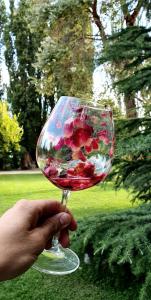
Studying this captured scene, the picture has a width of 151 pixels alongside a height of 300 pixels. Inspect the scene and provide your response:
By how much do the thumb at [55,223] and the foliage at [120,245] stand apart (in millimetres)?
1608

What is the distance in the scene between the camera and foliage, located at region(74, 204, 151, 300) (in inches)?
101

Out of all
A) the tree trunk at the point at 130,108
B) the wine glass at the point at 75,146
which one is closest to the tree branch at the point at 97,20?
the tree trunk at the point at 130,108

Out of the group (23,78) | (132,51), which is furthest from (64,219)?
(23,78)

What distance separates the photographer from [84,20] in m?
11.9

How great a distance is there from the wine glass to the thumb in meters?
0.05

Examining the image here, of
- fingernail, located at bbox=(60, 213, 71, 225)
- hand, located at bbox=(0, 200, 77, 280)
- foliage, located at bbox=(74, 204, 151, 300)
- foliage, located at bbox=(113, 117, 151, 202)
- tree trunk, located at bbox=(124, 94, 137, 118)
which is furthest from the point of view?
tree trunk, located at bbox=(124, 94, 137, 118)

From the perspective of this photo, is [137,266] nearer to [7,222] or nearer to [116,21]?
[7,222]

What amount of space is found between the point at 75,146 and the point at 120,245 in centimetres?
177

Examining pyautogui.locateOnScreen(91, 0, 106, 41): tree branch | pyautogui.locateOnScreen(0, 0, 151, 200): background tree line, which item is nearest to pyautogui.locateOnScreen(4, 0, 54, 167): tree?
pyautogui.locateOnScreen(0, 0, 151, 200): background tree line

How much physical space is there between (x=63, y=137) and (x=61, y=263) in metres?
0.28

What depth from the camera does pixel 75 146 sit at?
37.8 inches

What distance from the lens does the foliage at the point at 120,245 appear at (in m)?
2.57

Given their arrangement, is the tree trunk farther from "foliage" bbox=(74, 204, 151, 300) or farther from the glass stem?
the glass stem

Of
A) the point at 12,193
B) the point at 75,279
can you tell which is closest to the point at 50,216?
the point at 75,279
